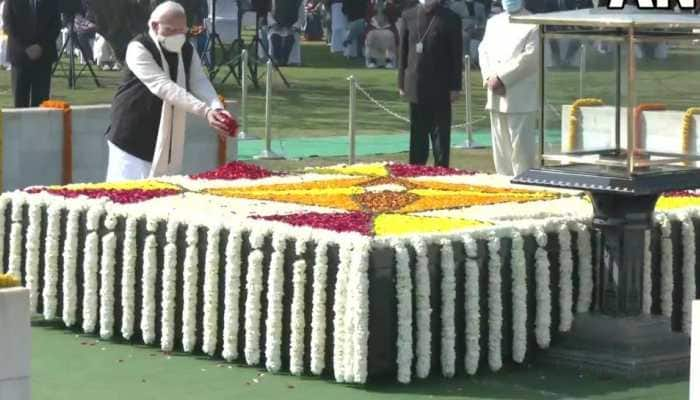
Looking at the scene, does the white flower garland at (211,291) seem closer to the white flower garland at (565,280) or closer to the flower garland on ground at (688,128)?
the white flower garland at (565,280)

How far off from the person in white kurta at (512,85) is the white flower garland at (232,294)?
625 centimetres

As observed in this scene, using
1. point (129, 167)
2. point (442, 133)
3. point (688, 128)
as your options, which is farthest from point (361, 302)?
point (442, 133)

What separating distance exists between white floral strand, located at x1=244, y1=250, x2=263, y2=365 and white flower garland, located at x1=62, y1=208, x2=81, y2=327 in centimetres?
152

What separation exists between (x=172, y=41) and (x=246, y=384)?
3555 millimetres

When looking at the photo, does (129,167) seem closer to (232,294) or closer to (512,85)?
(232,294)

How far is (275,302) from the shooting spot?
10.1 metres

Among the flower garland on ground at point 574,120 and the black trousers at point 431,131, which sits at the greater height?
the flower garland on ground at point 574,120

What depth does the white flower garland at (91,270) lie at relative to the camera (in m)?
11.2

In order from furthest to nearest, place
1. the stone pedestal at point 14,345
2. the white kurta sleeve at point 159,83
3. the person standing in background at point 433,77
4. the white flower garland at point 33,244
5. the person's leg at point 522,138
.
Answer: the person standing in background at point 433,77 < the person's leg at point 522,138 < the white kurta sleeve at point 159,83 < the white flower garland at point 33,244 < the stone pedestal at point 14,345

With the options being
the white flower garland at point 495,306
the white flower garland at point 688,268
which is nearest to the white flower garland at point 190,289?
the white flower garland at point 495,306

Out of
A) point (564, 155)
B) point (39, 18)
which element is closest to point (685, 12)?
point (564, 155)

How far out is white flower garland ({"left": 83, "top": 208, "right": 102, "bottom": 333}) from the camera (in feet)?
36.9

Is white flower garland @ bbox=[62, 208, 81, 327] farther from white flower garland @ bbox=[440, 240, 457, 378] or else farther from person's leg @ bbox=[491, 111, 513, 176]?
person's leg @ bbox=[491, 111, 513, 176]

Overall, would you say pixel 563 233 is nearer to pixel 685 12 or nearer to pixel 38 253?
pixel 685 12
